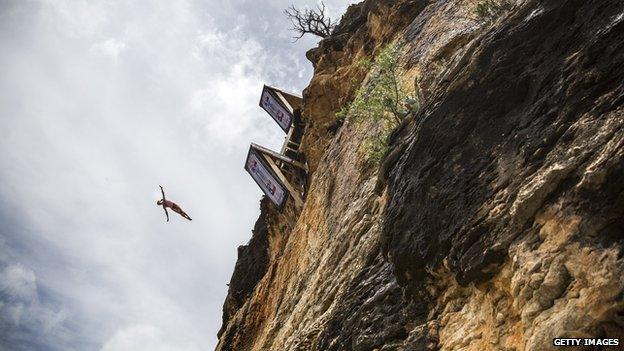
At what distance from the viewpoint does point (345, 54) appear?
22125mm

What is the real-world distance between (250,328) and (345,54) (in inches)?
536

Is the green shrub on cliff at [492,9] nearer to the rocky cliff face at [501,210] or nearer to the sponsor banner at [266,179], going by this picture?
the rocky cliff face at [501,210]

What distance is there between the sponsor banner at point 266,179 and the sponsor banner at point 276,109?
4.05 metres

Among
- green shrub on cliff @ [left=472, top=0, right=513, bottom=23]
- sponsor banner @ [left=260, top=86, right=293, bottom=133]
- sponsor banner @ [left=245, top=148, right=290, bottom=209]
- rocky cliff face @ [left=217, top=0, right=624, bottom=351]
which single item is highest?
sponsor banner @ [left=260, top=86, right=293, bottom=133]

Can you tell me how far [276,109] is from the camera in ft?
92.7

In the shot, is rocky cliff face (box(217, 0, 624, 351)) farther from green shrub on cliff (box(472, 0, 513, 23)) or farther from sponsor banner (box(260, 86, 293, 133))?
sponsor banner (box(260, 86, 293, 133))

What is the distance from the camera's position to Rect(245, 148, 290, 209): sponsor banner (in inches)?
795

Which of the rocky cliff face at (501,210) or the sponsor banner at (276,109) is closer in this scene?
the rocky cliff face at (501,210)

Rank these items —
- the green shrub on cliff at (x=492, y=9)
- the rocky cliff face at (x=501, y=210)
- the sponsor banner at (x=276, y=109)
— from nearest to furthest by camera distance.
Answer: the rocky cliff face at (x=501, y=210) < the green shrub on cliff at (x=492, y=9) < the sponsor banner at (x=276, y=109)

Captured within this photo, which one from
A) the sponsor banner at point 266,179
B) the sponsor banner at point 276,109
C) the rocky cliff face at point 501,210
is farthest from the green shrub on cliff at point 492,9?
the sponsor banner at point 276,109

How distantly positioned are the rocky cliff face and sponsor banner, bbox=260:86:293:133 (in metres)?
16.2

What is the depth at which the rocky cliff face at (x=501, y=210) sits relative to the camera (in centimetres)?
428

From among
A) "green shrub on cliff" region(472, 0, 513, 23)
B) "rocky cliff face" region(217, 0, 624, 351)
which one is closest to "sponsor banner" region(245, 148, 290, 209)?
"rocky cliff face" region(217, 0, 624, 351)

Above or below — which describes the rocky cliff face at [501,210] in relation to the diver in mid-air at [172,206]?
below
